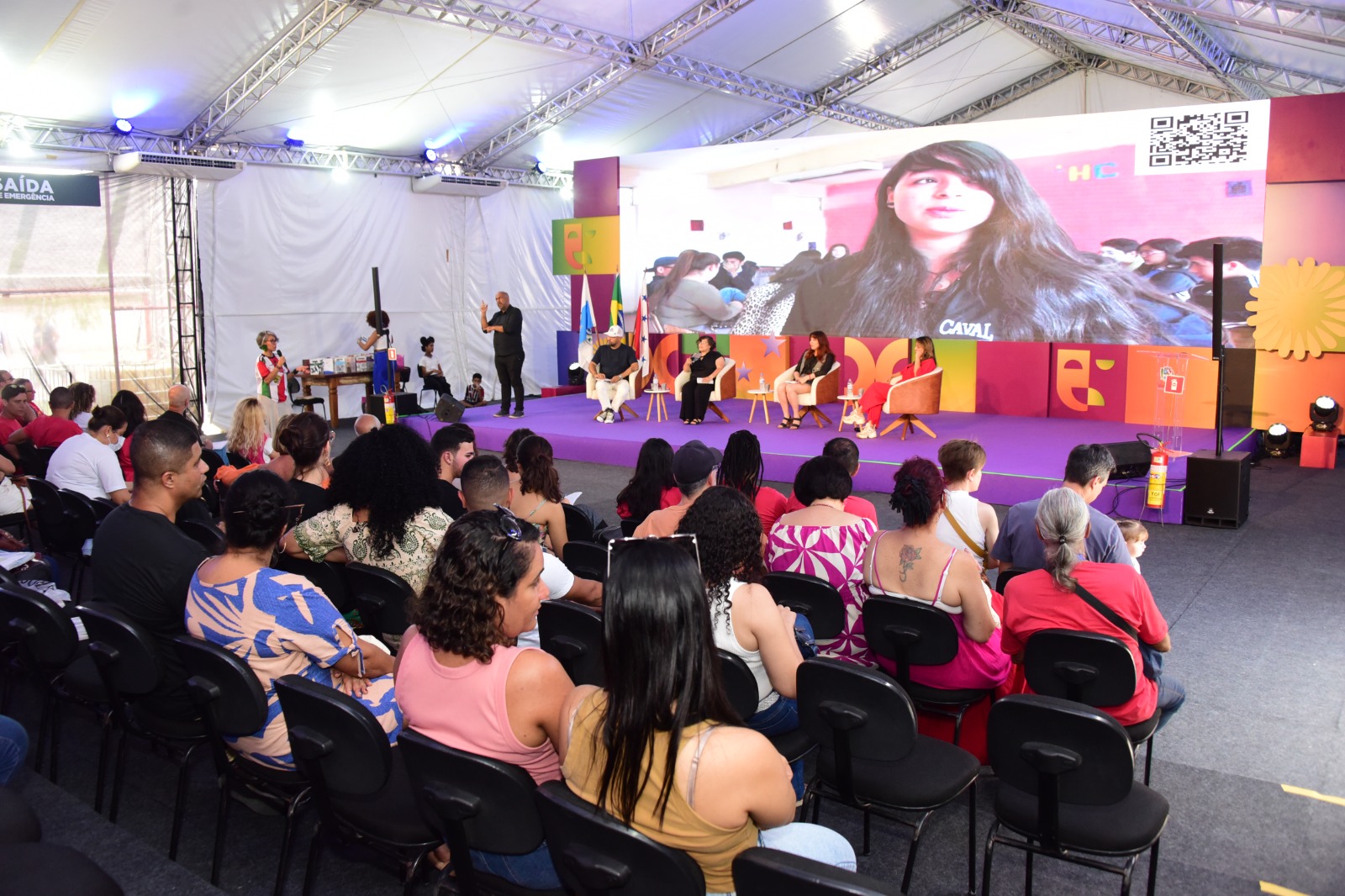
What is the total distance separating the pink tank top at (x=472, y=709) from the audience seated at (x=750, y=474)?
91.3 inches

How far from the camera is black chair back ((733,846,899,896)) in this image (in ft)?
4.89

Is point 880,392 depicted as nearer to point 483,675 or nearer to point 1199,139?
point 1199,139

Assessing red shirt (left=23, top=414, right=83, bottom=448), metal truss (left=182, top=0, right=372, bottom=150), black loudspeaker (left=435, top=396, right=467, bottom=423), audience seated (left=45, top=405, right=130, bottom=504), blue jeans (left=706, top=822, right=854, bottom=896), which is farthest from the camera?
black loudspeaker (left=435, top=396, right=467, bottom=423)

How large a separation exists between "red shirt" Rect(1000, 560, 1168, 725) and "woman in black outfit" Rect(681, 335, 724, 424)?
754 centimetres

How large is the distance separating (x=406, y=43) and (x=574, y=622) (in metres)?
9.16

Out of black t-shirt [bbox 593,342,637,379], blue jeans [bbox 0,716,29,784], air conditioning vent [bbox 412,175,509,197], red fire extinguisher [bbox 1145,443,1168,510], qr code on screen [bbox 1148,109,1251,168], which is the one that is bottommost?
blue jeans [bbox 0,716,29,784]

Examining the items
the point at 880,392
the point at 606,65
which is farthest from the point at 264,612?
the point at 606,65

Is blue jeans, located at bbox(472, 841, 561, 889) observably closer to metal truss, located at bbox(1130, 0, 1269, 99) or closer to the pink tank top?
the pink tank top

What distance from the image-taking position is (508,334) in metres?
11.3

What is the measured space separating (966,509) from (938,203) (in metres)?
6.71

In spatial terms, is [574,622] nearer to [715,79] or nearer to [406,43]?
[406,43]

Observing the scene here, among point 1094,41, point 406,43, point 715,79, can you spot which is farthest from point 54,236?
point 1094,41

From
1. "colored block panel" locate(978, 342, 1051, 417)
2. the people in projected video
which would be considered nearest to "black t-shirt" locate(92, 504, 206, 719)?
the people in projected video

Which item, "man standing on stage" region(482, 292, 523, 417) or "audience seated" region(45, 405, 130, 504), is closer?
"audience seated" region(45, 405, 130, 504)
